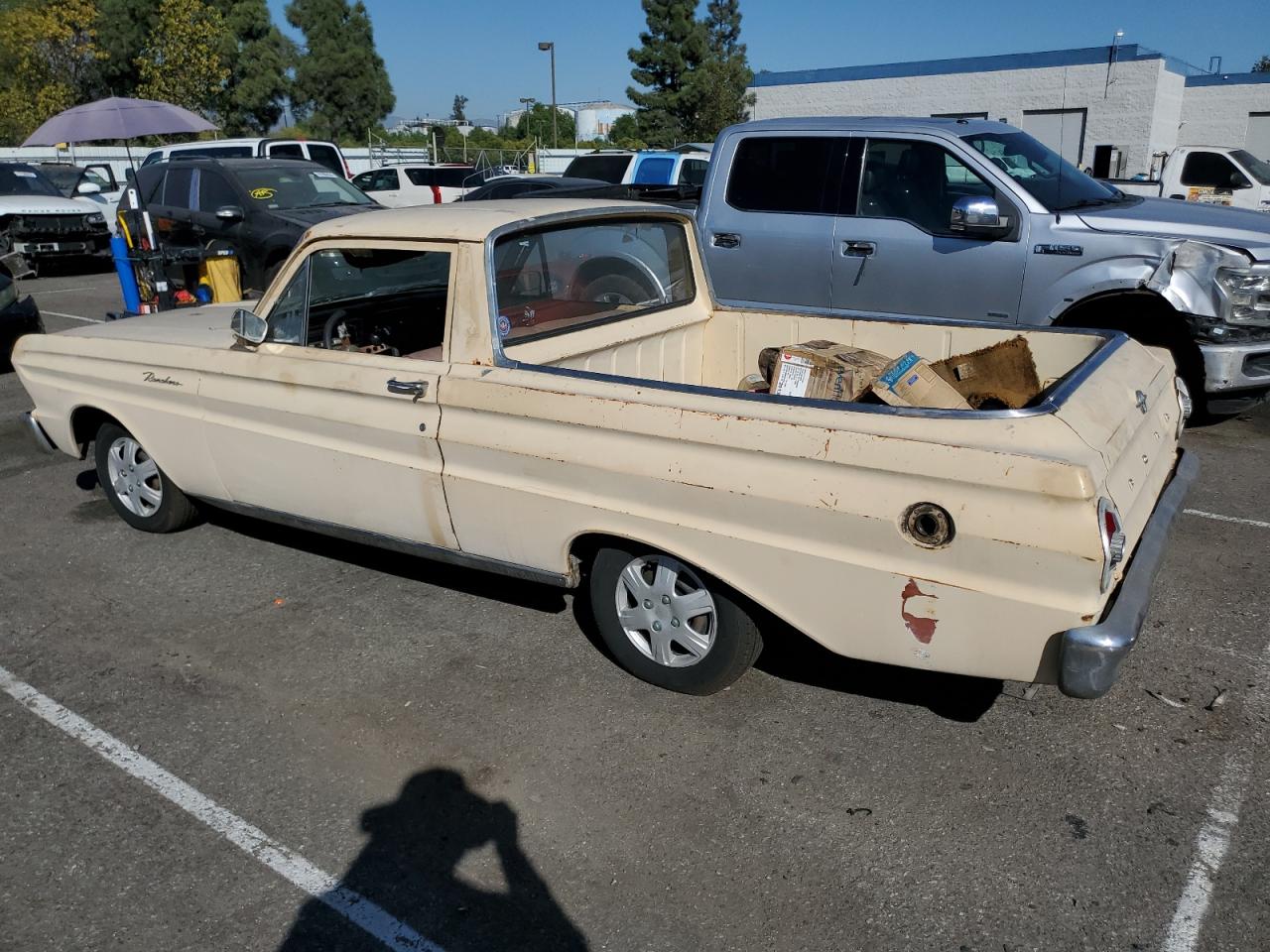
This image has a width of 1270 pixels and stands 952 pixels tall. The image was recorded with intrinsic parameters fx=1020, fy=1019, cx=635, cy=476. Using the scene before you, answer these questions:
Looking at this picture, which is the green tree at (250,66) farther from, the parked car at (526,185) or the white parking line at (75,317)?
the white parking line at (75,317)

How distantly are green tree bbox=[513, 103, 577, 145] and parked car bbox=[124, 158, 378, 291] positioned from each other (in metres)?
66.9

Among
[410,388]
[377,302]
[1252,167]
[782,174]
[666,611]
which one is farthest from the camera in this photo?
[1252,167]

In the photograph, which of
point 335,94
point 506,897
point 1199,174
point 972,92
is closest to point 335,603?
point 506,897

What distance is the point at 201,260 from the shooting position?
409 inches

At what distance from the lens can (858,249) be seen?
697cm

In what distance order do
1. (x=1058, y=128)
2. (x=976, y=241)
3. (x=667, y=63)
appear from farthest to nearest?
(x=667, y=63)
(x=1058, y=128)
(x=976, y=241)

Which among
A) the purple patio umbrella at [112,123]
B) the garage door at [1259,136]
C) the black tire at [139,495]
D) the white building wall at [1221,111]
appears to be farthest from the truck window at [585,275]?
the white building wall at [1221,111]

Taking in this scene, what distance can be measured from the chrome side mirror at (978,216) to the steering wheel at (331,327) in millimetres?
3896

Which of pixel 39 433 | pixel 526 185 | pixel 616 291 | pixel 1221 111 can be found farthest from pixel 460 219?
pixel 1221 111

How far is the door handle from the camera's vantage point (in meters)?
3.91

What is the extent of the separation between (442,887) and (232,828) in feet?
2.49

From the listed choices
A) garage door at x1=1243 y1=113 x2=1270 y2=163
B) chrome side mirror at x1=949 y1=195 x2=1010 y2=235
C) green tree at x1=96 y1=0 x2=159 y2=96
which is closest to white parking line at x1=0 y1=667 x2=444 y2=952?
chrome side mirror at x1=949 y1=195 x2=1010 y2=235

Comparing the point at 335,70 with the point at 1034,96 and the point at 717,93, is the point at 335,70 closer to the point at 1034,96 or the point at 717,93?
the point at 717,93

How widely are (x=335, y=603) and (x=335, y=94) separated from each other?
61.7 meters
